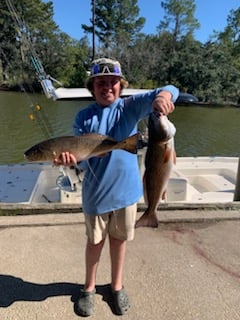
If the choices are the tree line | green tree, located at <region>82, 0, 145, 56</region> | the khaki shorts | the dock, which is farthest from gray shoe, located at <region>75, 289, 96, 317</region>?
green tree, located at <region>82, 0, 145, 56</region>

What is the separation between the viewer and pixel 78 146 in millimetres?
1902

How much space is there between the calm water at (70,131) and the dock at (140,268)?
22.4 ft

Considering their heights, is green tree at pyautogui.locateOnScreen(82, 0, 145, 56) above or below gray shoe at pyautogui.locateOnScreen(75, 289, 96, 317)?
above

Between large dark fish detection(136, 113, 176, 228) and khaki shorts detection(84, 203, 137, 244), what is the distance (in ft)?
0.47

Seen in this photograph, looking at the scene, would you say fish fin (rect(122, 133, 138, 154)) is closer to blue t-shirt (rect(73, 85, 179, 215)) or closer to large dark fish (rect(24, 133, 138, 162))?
large dark fish (rect(24, 133, 138, 162))

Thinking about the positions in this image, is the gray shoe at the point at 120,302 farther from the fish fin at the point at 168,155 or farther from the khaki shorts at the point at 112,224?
the fish fin at the point at 168,155

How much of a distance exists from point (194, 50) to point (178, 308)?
38479 millimetres

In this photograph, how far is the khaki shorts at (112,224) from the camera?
7.36 ft

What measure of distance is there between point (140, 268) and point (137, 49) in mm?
40798

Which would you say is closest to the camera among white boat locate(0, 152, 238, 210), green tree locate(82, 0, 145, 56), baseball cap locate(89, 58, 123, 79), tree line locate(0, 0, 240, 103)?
baseball cap locate(89, 58, 123, 79)

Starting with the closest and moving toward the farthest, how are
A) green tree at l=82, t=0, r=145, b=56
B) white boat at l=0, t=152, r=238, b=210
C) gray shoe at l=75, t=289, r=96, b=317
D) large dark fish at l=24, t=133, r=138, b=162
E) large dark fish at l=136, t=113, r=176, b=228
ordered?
1. large dark fish at l=136, t=113, r=176, b=228
2. large dark fish at l=24, t=133, r=138, b=162
3. gray shoe at l=75, t=289, r=96, b=317
4. white boat at l=0, t=152, r=238, b=210
5. green tree at l=82, t=0, r=145, b=56

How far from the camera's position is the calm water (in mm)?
13555

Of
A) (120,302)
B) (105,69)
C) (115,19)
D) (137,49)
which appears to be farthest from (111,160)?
(115,19)

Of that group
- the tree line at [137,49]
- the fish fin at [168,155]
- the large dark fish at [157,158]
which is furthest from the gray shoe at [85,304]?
the tree line at [137,49]
